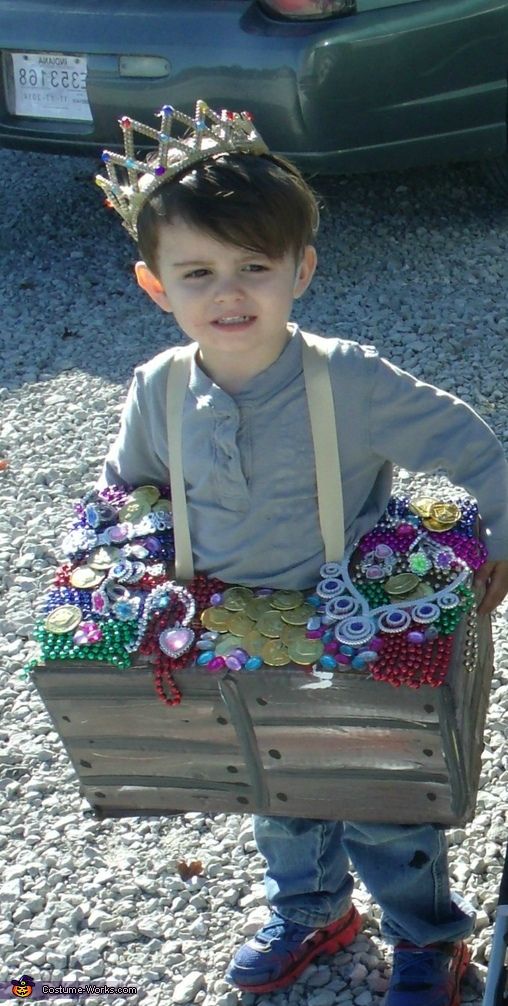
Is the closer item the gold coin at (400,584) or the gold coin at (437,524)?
the gold coin at (400,584)

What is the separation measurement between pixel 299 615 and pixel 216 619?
0.45 feet

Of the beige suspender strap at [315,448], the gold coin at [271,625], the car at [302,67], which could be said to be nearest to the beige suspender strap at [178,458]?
the beige suspender strap at [315,448]

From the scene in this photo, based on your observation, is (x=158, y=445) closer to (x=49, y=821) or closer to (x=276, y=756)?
(x=276, y=756)

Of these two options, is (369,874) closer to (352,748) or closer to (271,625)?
(352,748)

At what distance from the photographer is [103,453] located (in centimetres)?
390

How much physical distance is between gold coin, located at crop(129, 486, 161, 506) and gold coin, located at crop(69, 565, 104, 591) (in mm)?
158

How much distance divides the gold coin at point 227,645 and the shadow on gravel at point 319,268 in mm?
2370

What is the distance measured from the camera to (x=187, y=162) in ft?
6.49

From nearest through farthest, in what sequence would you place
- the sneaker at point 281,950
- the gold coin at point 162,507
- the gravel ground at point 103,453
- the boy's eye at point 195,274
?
the boy's eye at point 195,274
the gold coin at point 162,507
the sneaker at point 281,950
the gravel ground at point 103,453

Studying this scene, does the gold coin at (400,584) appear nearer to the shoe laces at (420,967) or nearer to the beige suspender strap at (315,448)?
the beige suspender strap at (315,448)

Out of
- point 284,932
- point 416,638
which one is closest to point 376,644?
point 416,638

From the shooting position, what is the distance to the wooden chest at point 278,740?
1.92 metres

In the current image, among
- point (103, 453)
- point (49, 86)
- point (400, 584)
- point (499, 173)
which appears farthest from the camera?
point (499, 173)

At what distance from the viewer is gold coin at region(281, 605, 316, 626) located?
1.98m
